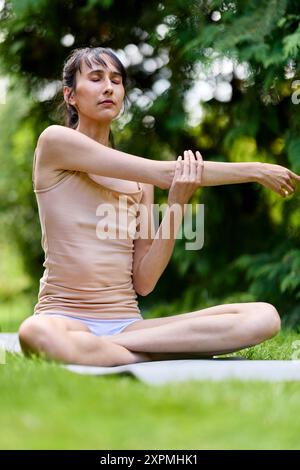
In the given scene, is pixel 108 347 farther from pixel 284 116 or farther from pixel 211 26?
pixel 284 116

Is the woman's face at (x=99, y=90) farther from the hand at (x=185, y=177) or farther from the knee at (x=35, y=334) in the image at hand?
the knee at (x=35, y=334)

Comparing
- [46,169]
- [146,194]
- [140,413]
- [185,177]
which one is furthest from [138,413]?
[146,194]

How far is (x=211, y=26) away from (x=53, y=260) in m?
2.26

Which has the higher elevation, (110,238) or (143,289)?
(110,238)

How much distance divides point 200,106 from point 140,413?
399 centimetres

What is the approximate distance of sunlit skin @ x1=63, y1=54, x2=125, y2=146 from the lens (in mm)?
2918

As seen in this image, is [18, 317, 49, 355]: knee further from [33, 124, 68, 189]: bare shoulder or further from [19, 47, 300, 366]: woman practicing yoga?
[33, 124, 68, 189]: bare shoulder

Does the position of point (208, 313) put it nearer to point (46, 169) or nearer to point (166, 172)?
point (166, 172)

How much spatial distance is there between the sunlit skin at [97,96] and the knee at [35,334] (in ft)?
2.58

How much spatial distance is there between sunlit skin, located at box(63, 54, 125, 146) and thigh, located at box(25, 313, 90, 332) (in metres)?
0.70

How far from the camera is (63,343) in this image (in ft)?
8.39

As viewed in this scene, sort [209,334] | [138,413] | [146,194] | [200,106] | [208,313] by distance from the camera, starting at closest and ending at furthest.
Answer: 1. [138,413]
2. [209,334]
3. [208,313]
4. [146,194]
5. [200,106]
